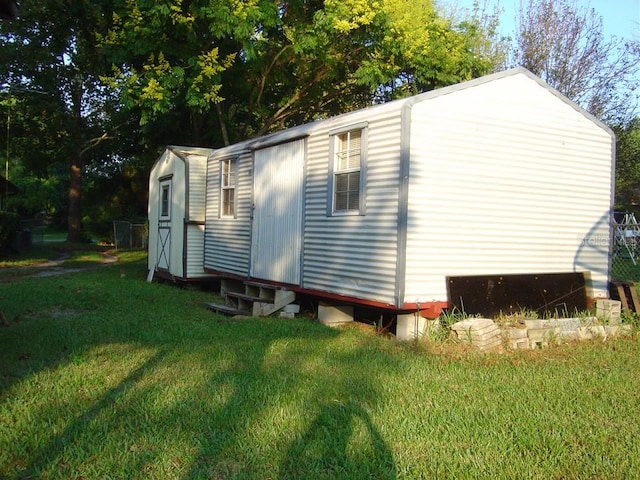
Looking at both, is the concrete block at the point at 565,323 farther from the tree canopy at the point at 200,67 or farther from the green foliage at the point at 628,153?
the green foliage at the point at 628,153

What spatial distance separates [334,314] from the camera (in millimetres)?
9023

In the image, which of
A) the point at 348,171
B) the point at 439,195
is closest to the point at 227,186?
the point at 348,171

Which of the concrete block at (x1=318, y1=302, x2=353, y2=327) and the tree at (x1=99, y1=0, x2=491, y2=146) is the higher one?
the tree at (x1=99, y1=0, x2=491, y2=146)

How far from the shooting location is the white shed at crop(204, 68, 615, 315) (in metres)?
7.52

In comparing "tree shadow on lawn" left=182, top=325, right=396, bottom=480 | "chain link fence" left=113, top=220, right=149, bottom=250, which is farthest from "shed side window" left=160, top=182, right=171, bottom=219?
"chain link fence" left=113, top=220, right=149, bottom=250

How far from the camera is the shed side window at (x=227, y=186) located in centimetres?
1201

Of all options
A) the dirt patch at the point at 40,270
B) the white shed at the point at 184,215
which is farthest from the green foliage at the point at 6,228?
the white shed at the point at 184,215

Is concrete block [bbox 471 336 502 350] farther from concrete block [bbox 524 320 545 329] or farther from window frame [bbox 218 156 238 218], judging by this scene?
window frame [bbox 218 156 238 218]

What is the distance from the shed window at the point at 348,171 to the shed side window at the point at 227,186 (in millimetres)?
3708

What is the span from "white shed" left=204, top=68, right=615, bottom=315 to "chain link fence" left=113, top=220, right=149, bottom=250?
1986 centimetres

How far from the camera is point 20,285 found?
42.0 ft

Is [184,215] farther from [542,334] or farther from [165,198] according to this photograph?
[542,334]

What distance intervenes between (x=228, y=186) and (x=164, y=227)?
3.15m

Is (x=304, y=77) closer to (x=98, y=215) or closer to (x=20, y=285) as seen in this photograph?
(x=20, y=285)
